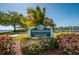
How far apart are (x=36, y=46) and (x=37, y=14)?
454mm

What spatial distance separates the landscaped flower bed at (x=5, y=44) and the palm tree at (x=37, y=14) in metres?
0.44

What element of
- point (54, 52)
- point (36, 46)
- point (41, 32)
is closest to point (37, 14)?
point (41, 32)

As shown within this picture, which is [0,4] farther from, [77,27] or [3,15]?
[77,27]

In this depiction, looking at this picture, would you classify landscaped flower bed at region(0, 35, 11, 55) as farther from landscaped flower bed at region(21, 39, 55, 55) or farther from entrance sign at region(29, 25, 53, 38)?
entrance sign at region(29, 25, 53, 38)

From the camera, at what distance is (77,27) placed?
10.4 ft

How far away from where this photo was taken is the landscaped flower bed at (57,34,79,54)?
318 centimetres

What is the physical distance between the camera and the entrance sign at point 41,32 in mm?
3217

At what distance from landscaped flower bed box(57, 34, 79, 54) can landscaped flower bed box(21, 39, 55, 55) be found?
13cm

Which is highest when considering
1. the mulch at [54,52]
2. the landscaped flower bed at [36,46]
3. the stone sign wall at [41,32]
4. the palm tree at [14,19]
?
the palm tree at [14,19]

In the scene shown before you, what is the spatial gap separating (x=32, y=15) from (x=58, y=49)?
0.61 metres

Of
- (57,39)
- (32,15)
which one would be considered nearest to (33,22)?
(32,15)

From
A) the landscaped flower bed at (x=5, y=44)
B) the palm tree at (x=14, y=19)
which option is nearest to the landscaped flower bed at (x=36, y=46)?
the landscaped flower bed at (x=5, y=44)

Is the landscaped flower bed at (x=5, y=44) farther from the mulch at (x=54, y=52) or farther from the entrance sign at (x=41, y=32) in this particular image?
the mulch at (x=54, y=52)
